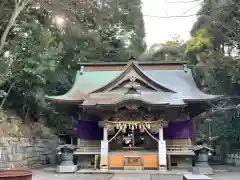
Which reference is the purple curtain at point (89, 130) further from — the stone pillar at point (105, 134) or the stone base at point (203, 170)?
the stone base at point (203, 170)

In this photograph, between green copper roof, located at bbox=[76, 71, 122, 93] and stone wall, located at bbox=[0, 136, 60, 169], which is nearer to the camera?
stone wall, located at bbox=[0, 136, 60, 169]

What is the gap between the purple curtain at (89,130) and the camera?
13680 millimetres

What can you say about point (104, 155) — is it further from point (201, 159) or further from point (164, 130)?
point (201, 159)

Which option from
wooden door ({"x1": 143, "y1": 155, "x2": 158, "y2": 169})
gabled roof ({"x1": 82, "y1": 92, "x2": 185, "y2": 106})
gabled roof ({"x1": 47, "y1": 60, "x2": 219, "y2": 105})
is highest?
gabled roof ({"x1": 47, "y1": 60, "x2": 219, "y2": 105})

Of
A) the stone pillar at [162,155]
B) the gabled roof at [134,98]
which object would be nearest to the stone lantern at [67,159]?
the gabled roof at [134,98]

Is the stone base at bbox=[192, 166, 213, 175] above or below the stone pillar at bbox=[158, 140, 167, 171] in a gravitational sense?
below

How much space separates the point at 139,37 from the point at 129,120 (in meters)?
17.1

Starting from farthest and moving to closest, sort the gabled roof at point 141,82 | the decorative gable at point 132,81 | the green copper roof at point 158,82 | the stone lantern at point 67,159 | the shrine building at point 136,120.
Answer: the decorative gable at point 132,81
the green copper roof at point 158,82
the gabled roof at point 141,82
the shrine building at point 136,120
the stone lantern at point 67,159

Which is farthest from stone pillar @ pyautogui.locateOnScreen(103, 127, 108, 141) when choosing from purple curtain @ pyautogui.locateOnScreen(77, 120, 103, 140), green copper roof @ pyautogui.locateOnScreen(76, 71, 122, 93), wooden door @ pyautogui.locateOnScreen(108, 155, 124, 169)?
green copper roof @ pyautogui.locateOnScreen(76, 71, 122, 93)

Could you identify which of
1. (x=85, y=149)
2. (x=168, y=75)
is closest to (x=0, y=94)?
(x=85, y=149)

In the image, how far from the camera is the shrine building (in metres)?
12.2

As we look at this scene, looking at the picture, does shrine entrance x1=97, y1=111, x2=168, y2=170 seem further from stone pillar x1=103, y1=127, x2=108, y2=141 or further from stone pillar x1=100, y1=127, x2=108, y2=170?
stone pillar x1=100, y1=127, x2=108, y2=170

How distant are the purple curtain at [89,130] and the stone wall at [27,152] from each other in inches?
98.8

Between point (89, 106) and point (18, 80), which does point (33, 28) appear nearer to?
point (18, 80)
